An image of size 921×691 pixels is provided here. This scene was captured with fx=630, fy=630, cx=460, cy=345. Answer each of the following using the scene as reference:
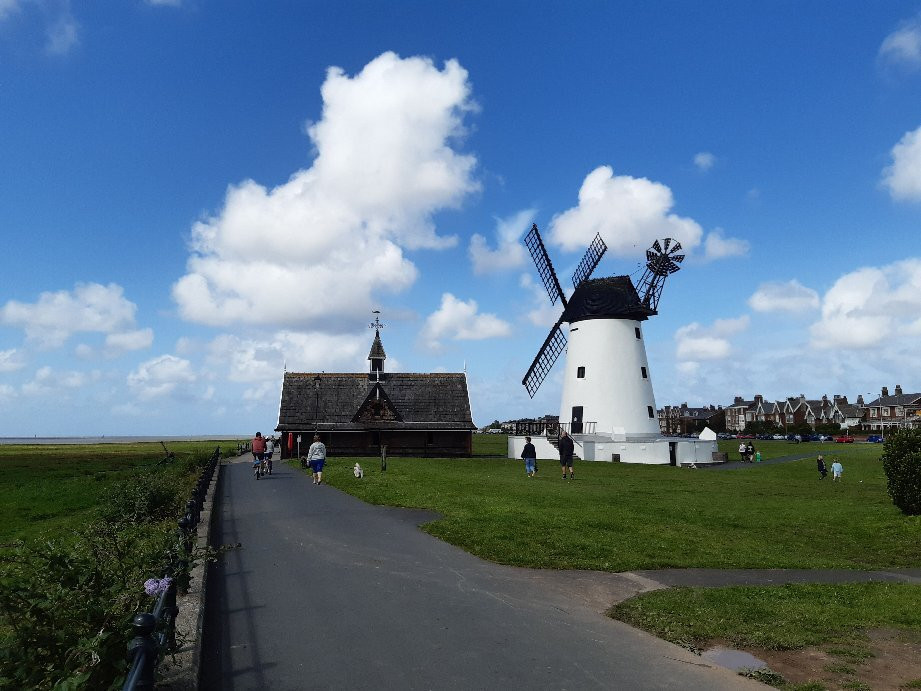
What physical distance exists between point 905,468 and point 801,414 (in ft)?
442

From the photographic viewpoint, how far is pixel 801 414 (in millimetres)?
137000

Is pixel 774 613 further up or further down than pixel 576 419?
further down

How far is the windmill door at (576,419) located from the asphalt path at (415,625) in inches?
1204

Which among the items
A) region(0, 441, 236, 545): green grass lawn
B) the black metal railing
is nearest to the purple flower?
the black metal railing

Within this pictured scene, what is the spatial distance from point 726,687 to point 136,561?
6.25 meters

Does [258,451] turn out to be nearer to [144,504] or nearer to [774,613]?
[144,504]

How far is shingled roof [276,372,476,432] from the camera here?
45.8 m

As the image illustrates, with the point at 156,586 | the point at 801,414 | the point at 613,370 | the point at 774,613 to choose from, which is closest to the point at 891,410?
the point at 801,414

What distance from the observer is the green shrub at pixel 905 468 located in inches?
686

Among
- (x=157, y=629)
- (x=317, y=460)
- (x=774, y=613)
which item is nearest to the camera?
(x=157, y=629)

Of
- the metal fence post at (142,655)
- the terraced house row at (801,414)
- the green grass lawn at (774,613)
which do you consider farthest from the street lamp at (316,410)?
the terraced house row at (801,414)

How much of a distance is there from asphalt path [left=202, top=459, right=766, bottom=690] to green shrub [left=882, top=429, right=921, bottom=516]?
11943mm

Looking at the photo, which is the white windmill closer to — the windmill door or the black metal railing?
the windmill door

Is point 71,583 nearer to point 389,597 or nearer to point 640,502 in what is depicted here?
point 389,597
